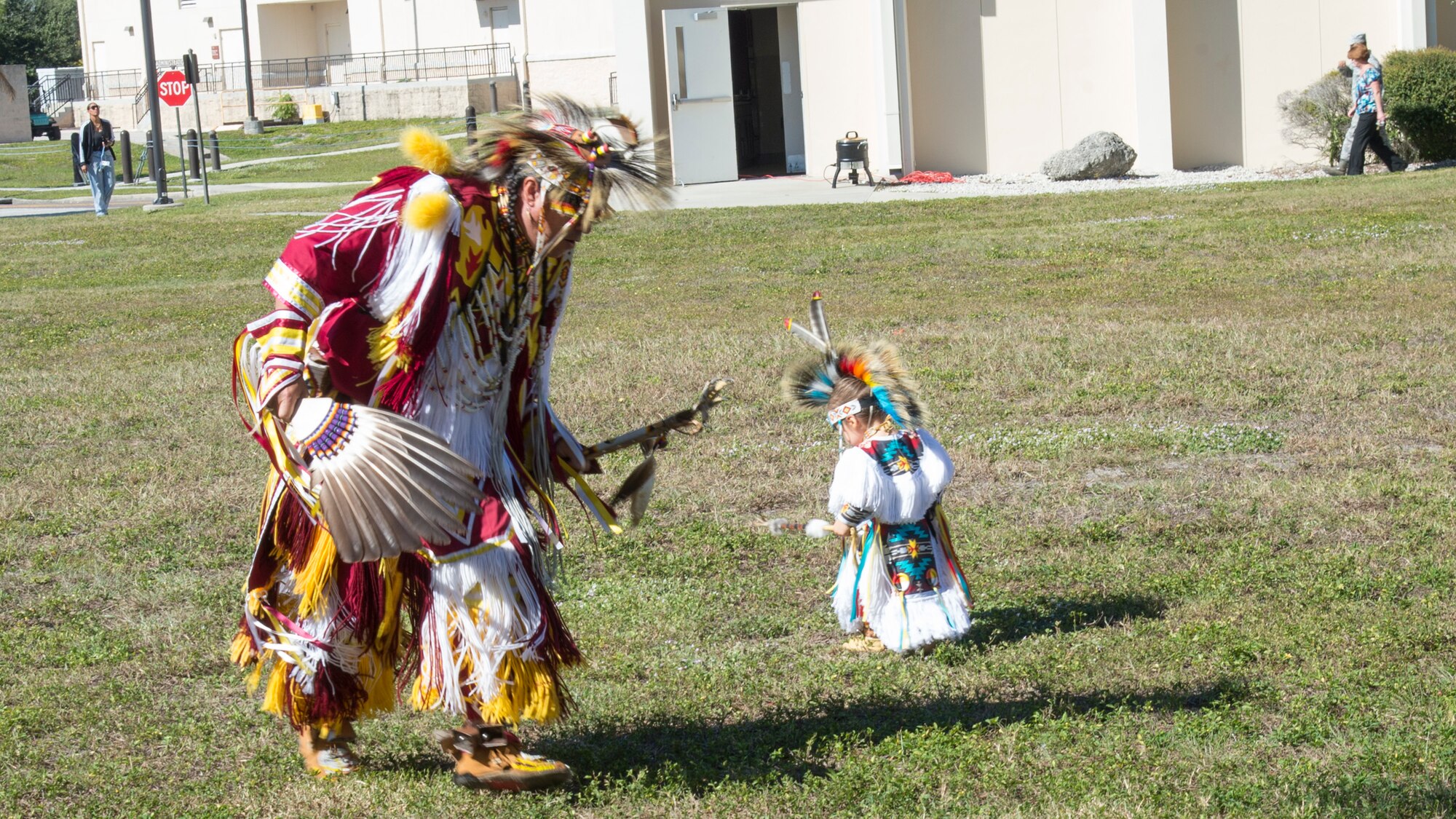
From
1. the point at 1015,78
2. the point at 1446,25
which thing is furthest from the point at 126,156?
the point at 1446,25

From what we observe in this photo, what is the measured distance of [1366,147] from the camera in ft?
60.5

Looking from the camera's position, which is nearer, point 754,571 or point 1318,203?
point 754,571

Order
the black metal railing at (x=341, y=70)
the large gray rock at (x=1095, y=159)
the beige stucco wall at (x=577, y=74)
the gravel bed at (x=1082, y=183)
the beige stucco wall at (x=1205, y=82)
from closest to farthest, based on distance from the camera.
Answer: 1. the gravel bed at (x=1082, y=183)
2. the large gray rock at (x=1095, y=159)
3. the beige stucco wall at (x=1205, y=82)
4. the beige stucco wall at (x=577, y=74)
5. the black metal railing at (x=341, y=70)

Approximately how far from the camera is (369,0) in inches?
2078

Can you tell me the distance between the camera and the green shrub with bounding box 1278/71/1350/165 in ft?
63.3

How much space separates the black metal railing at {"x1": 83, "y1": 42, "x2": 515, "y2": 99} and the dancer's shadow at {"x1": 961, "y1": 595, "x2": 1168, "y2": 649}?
4768 centimetres

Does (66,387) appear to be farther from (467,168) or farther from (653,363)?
(467,168)

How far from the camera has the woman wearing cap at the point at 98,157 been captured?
22.4 meters

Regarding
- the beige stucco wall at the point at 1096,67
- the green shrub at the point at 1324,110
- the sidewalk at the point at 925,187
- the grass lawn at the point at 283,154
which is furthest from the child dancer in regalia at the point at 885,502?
the grass lawn at the point at 283,154

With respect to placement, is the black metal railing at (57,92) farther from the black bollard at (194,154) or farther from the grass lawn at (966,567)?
the grass lawn at (966,567)

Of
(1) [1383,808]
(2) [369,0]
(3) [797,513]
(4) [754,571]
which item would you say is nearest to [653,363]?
(3) [797,513]

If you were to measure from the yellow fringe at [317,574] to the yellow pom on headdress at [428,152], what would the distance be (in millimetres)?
944

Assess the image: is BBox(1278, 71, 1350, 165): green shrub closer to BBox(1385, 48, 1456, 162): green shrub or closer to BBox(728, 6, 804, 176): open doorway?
BBox(1385, 48, 1456, 162): green shrub

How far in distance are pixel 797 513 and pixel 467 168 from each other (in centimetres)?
305
